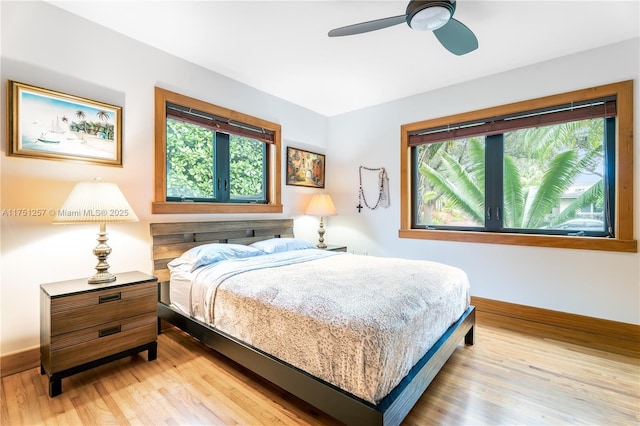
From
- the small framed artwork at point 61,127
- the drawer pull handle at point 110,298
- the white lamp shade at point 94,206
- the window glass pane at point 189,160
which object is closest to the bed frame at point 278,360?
the window glass pane at point 189,160

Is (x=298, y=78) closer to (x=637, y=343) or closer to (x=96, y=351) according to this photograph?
(x=96, y=351)

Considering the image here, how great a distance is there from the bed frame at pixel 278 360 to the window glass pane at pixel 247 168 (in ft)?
1.36

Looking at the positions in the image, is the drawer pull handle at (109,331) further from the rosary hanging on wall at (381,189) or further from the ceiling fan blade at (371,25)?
the rosary hanging on wall at (381,189)

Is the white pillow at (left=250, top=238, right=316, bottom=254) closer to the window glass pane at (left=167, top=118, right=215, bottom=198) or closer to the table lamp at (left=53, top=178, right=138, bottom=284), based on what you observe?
the window glass pane at (left=167, top=118, right=215, bottom=198)

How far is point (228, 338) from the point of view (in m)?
1.96

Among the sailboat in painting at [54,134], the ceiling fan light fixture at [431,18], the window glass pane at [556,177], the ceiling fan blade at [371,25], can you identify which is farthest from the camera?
the window glass pane at [556,177]

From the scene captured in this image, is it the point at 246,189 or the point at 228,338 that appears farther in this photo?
the point at 246,189

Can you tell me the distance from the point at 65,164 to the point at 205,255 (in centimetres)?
122

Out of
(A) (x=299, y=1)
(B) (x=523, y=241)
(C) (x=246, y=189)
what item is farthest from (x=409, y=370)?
(C) (x=246, y=189)

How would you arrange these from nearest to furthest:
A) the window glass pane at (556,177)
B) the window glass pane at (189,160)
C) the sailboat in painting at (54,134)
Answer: the sailboat in painting at (54,134)
the window glass pane at (556,177)
the window glass pane at (189,160)

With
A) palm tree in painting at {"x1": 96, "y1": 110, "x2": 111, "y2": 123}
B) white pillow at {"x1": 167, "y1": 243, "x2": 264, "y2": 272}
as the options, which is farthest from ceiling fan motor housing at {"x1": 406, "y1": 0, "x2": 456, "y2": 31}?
palm tree in painting at {"x1": 96, "y1": 110, "x2": 111, "y2": 123}

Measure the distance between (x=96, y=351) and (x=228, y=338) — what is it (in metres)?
0.88

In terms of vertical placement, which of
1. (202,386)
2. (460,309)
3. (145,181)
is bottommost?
(202,386)

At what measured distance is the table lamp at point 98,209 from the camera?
190cm
